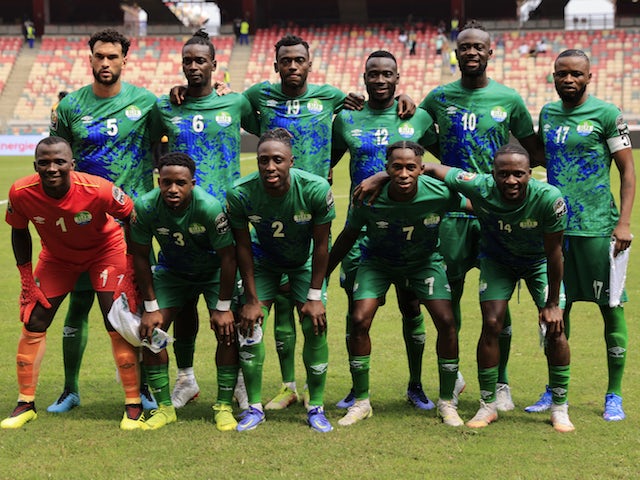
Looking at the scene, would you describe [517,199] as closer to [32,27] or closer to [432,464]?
[432,464]

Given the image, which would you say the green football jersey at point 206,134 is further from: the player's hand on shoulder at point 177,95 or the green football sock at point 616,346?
the green football sock at point 616,346

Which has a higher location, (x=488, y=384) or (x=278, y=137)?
(x=278, y=137)

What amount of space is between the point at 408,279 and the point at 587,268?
1.14 m

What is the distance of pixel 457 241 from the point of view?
5.72 metres

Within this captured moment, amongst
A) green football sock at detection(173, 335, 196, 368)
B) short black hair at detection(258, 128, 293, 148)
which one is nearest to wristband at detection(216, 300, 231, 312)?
green football sock at detection(173, 335, 196, 368)

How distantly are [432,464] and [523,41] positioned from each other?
38224mm

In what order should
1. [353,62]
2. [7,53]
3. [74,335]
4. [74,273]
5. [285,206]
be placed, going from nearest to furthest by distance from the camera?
[285,206], [74,273], [74,335], [353,62], [7,53]

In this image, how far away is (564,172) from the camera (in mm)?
5469

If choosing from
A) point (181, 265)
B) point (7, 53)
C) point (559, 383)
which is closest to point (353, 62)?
point (7, 53)

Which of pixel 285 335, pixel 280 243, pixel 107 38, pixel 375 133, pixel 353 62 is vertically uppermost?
pixel 107 38

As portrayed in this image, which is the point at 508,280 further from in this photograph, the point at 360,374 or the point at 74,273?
the point at 74,273

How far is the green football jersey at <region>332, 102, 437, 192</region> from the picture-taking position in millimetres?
5684

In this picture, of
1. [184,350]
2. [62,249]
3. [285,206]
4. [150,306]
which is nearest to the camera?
[285,206]

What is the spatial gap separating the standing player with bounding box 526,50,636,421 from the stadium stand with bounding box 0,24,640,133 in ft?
102
